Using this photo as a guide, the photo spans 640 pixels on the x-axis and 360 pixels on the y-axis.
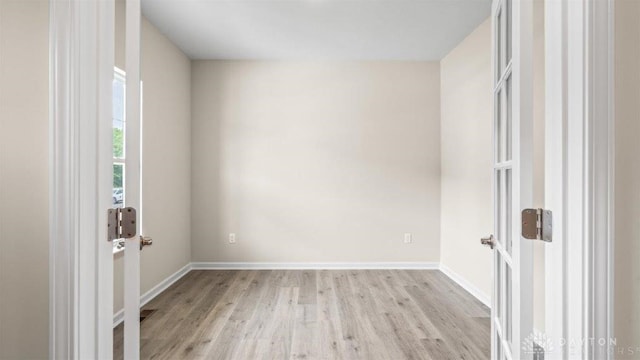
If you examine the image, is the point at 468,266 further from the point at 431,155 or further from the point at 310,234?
the point at 310,234

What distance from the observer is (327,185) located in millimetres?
4141

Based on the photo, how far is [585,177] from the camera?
2.36 ft

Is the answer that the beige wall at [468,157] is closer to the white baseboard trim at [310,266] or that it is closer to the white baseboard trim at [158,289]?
the white baseboard trim at [310,266]

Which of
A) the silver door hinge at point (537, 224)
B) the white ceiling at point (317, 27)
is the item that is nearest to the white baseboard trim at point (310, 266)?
the white ceiling at point (317, 27)

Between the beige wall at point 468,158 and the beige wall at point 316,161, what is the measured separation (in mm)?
213

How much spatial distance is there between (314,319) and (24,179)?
2.27 metres

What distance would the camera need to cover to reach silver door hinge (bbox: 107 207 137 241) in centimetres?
90

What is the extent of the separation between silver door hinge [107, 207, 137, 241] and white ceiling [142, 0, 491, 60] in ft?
7.87

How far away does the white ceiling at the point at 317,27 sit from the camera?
9.16 feet

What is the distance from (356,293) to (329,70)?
2.66 m
